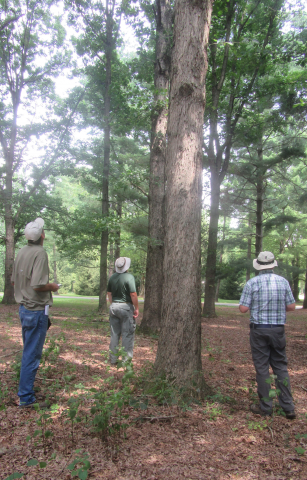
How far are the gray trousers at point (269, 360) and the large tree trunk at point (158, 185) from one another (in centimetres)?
499

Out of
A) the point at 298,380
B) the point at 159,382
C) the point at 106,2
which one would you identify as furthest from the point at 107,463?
the point at 106,2

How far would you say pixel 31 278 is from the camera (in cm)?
378

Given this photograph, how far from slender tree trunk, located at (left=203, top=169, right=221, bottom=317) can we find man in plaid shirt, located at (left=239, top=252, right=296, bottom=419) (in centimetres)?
1031

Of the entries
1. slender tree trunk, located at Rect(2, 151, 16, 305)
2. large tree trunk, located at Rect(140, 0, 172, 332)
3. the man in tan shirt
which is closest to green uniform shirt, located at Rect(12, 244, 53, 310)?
the man in tan shirt

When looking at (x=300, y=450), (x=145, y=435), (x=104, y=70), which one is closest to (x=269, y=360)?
(x=300, y=450)

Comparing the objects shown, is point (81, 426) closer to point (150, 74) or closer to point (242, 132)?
point (150, 74)

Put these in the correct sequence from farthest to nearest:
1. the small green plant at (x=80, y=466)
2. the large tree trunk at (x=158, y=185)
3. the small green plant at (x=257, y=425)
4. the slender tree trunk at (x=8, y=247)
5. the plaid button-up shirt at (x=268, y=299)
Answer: the slender tree trunk at (x=8, y=247)
the large tree trunk at (x=158, y=185)
the plaid button-up shirt at (x=268, y=299)
the small green plant at (x=257, y=425)
the small green plant at (x=80, y=466)

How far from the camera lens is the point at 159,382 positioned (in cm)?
395

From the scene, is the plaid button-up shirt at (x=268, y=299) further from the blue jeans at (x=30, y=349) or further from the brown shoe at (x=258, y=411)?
the blue jeans at (x=30, y=349)

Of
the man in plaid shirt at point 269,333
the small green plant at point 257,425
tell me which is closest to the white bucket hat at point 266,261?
the man in plaid shirt at point 269,333

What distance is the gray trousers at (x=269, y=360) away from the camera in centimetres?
372

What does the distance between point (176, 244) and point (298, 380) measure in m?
3.28

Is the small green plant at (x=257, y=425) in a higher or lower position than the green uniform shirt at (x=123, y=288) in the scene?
lower

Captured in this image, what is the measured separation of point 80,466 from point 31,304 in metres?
1.82
